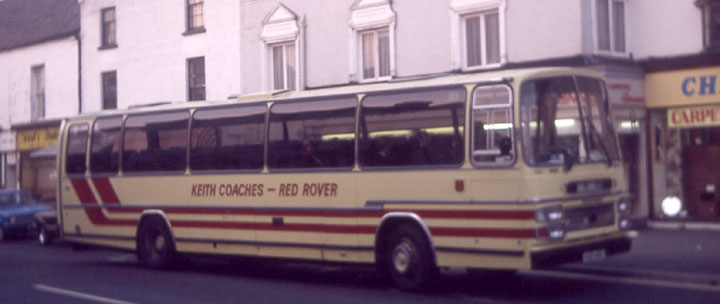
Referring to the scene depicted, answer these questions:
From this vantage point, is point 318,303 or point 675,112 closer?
point 318,303

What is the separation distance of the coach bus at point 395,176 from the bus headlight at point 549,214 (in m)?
0.02

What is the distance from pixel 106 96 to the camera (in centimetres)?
3359

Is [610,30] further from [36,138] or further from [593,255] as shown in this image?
[36,138]

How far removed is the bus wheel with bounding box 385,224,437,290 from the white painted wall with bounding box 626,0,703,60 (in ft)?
34.5

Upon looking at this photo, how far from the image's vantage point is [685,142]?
2141cm

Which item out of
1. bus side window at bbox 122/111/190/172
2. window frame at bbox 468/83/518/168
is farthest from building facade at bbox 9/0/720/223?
window frame at bbox 468/83/518/168

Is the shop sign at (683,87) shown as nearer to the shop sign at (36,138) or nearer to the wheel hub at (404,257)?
the wheel hub at (404,257)

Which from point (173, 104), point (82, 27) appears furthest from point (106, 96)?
point (173, 104)

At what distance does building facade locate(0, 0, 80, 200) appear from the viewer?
35.3 metres

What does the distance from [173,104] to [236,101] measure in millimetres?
1826

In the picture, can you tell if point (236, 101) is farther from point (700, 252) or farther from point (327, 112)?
point (700, 252)

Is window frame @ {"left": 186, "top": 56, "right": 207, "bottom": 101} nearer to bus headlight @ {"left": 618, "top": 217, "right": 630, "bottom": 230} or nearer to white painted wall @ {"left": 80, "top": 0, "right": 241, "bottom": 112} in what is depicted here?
white painted wall @ {"left": 80, "top": 0, "right": 241, "bottom": 112}

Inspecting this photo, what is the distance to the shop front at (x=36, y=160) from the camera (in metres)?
36.5

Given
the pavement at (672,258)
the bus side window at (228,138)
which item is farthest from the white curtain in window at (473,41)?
the bus side window at (228,138)
